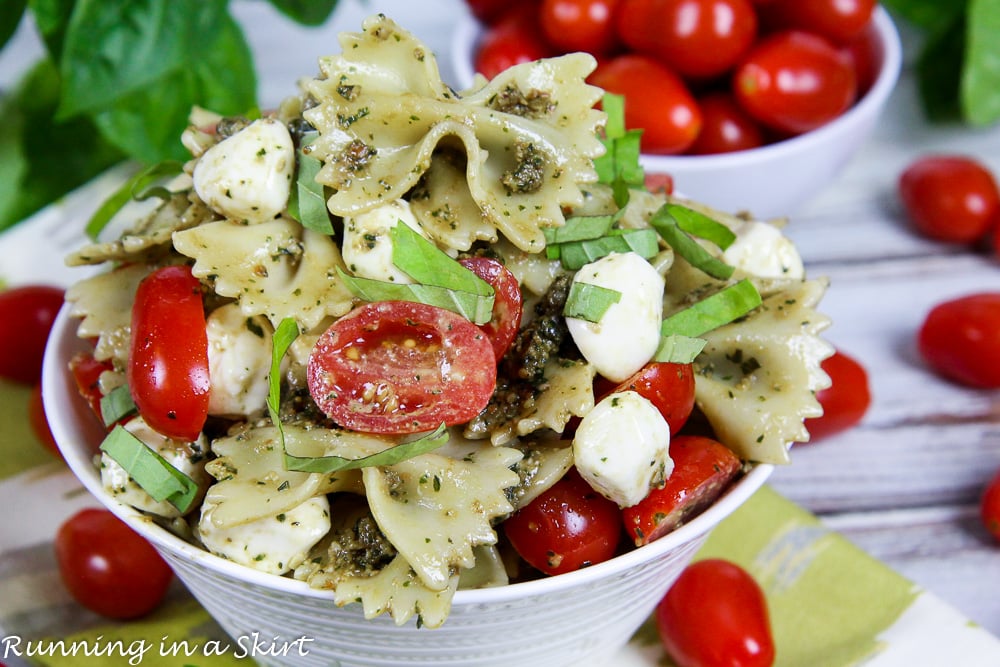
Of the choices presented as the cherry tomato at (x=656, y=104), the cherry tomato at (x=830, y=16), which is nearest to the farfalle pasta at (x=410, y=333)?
the cherry tomato at (x=656, y=104)

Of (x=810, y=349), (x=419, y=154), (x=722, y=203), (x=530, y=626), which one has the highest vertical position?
(x=419, y=154)

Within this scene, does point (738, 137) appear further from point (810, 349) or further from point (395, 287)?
point (395, 287)

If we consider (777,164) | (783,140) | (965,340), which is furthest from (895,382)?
(783,140)

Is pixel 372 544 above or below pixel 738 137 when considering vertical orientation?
above

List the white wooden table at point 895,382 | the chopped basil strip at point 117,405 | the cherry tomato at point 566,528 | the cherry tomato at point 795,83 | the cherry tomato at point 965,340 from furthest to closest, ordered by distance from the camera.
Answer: the cherry tomato at point 795,83, the cherry tomato at point 965,340, the white wooden table at point 895,382, the chopped basil strip at point 117,405, the cherry tomato at point 566,528

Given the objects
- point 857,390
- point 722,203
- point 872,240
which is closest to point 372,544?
point 857,390

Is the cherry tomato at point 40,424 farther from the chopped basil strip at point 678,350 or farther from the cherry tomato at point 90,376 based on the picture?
the chopped basil strip at point 678,350
